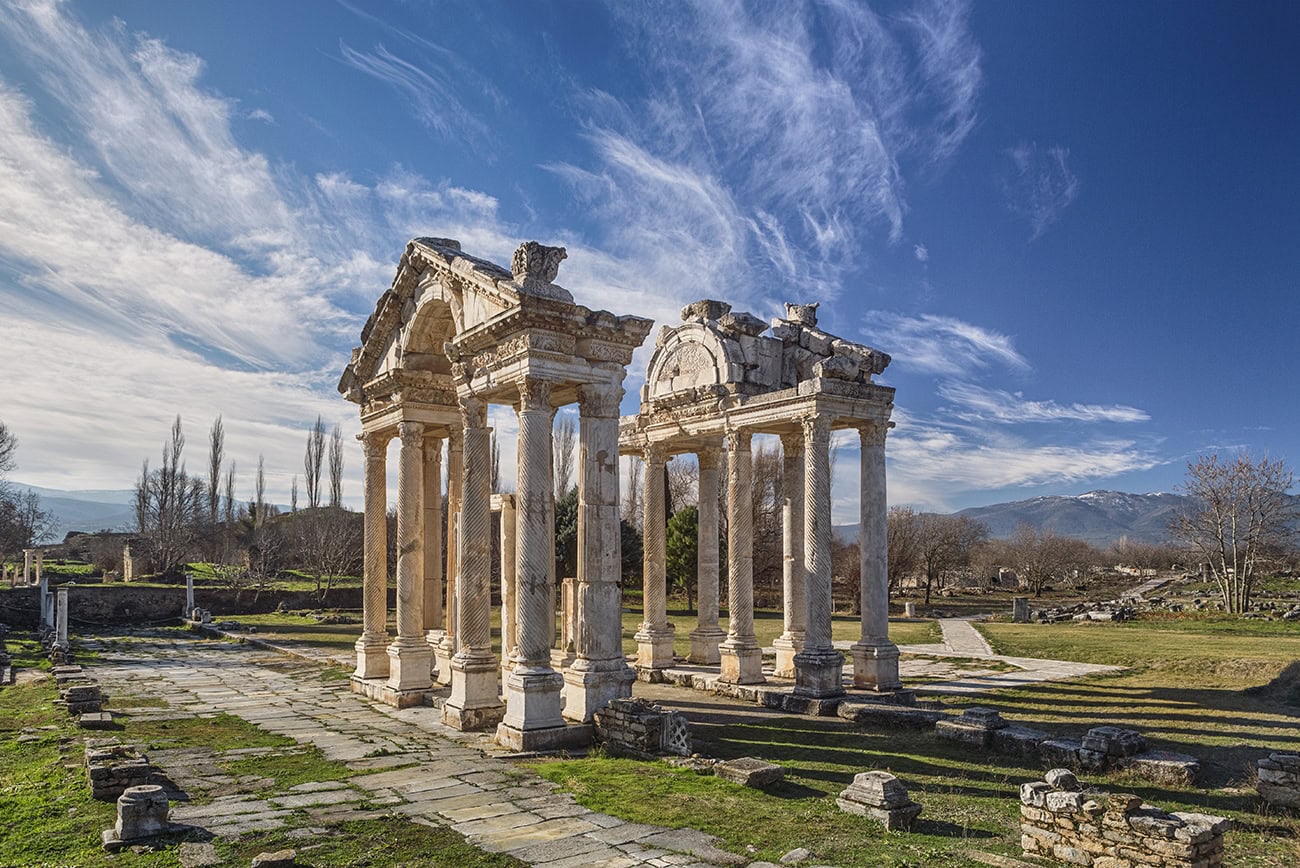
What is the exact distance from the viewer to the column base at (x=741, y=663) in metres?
17.3

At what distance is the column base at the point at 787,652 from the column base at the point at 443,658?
6.87m

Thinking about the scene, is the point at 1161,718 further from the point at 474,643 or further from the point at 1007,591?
the point at 1007,591

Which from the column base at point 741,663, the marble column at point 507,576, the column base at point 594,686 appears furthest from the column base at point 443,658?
the column base at point 741,663

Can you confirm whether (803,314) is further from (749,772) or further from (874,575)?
(749,772)

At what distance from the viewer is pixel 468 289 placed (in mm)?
13836

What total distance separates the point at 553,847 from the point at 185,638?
29.1 m

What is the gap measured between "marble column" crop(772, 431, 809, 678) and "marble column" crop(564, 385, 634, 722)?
6.53 meters

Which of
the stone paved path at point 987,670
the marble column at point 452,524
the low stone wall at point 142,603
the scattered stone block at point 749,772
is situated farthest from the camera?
the low stone wall at point 142,603

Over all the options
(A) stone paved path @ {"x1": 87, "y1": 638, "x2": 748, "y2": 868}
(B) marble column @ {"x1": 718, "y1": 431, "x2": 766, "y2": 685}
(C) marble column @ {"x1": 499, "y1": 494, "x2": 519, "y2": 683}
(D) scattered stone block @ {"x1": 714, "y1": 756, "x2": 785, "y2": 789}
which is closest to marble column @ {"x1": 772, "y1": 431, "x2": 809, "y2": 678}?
(B) marble column @ {"x1": 718, "y1": 431, "x2": 766, "y2": 685}

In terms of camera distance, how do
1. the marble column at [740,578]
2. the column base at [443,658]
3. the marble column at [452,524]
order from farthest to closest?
1. the marble column at [740,578]
2. the column base at [443,658]
3. the marble column at [452,524]

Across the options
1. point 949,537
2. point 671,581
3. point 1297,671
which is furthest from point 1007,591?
point 1297,671

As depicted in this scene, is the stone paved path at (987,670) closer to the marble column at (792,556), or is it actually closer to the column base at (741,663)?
the marble column at (792,556)

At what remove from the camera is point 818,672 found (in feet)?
50.6

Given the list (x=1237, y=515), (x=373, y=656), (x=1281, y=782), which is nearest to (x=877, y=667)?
(x=1281, y=782)
